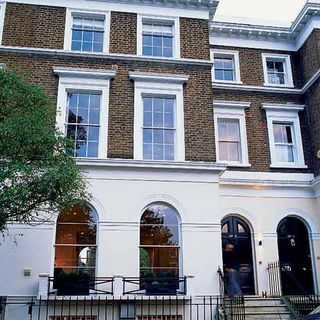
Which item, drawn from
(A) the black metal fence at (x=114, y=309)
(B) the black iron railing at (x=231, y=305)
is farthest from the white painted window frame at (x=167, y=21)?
(A) the black metal fence at (x=114, y=309)

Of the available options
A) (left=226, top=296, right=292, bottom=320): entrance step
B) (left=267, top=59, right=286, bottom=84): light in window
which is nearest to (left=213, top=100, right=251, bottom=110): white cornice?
(left=267, top=59, right=286, bottom=84): light in window

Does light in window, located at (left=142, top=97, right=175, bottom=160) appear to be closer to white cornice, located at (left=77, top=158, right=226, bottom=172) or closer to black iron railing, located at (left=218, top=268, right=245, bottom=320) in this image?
white cornice, located at (left=77, top=158, right=226, bottom=172)

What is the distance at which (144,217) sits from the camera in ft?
43.2

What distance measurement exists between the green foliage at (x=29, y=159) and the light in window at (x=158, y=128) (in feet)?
13.3

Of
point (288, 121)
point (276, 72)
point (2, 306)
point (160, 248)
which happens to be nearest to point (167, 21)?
point (276, 72)

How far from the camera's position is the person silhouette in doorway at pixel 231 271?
13875 mm

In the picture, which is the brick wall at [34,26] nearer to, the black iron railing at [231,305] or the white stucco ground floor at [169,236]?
the white stucco ground floor at [169,236]

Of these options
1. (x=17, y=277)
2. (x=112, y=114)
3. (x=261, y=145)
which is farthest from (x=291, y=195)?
(x=17, y=277)

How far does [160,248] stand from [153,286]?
3.82 feet

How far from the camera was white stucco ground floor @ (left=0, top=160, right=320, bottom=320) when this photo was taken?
39.5ft

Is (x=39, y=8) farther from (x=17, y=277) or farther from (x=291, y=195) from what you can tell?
(x=291, y=195)

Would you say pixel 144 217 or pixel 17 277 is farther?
pixel 144 217

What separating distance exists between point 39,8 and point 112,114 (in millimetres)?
4689

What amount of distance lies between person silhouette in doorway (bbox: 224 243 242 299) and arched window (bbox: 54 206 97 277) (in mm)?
4497
